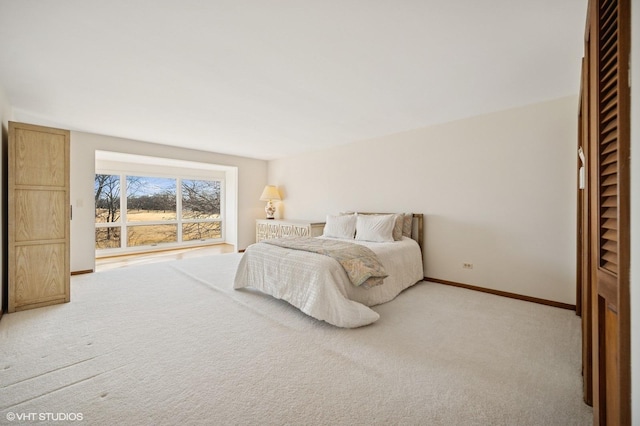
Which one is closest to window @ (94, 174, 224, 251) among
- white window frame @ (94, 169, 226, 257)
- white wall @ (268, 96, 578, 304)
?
white window frame @ (94, 169, 226, 257)

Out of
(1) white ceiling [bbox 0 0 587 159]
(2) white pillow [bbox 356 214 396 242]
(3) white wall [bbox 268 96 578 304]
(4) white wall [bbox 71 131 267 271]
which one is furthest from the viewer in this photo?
(4) white wall [bbox 71 131 267 271]

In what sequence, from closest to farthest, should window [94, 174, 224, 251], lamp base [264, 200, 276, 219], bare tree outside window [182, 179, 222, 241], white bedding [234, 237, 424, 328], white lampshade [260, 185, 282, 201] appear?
white bedding [234, 237, 424, 328], window [94, 174, 224, 251], white lampshade [260, 185, 282, 201], lamp base [264, 200, 276, 219], bare tree outside window [182, 179, 222, 241]

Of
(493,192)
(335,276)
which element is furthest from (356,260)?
(493,192)

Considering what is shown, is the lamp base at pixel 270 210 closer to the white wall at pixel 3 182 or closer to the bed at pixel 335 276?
the bed at pixel 335 276

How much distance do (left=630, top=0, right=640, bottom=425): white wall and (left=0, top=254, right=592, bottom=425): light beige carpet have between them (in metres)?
0.99

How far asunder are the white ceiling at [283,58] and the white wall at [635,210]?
120 cm

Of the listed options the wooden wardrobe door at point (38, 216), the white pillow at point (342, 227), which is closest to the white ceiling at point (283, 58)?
the wooden wardrobe door at point (38, 216)

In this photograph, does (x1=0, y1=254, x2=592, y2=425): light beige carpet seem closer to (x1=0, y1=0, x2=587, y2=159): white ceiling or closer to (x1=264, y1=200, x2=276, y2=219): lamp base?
(x1=0, y1=0, x2=587, y2=159): white ceiling

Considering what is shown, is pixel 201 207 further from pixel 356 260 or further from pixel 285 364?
pixel 285 364

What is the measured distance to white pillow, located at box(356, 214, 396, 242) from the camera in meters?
4.00

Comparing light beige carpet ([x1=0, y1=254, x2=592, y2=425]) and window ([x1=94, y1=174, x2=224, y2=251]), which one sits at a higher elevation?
window ([x1=94, y1=174, x2=224, y2=251])

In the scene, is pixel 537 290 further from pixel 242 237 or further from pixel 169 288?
pixel 242 237

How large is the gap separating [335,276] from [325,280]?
120 millimetres

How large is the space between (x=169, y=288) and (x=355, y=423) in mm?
3119
